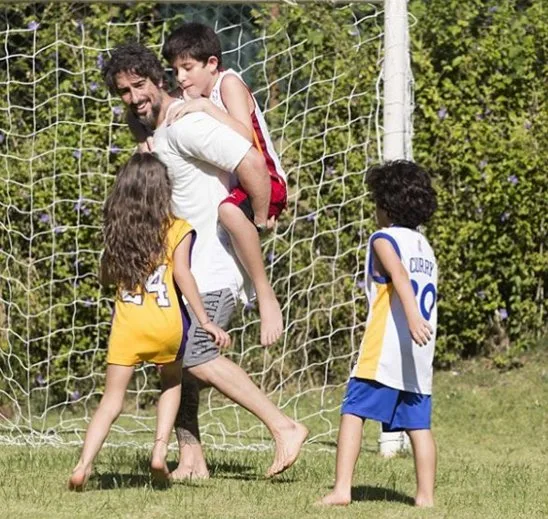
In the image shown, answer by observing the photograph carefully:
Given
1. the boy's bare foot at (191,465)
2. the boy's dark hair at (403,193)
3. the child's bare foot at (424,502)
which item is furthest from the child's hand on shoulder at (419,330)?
the boy's bare foot at (191,465)

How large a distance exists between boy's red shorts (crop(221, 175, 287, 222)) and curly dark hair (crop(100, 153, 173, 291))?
0.36 m

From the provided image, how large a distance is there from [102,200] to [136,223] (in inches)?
122

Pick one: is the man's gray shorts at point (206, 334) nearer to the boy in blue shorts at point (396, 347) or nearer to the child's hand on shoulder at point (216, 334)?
the child's hand on shoulder at point (216, 334)

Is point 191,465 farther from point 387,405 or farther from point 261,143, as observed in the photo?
point 261,143

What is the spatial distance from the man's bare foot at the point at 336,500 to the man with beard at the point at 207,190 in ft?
1.42

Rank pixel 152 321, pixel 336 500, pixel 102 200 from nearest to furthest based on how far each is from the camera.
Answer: pixel 336 500 < pixel 152 321 < pixel 102 200

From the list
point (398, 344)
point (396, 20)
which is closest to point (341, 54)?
point (396, 20)

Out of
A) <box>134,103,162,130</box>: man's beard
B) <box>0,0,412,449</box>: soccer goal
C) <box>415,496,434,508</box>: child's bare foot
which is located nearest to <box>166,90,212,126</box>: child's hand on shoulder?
<box>134,103,162,130</box>: man's beard

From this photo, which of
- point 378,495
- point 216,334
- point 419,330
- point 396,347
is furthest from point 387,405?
point 216,334

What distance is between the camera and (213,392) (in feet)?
28.5

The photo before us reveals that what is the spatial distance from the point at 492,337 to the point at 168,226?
4019mm

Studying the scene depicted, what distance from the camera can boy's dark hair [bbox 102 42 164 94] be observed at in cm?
563

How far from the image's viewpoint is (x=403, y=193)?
5.34 m

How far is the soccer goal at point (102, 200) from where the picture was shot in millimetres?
8164
